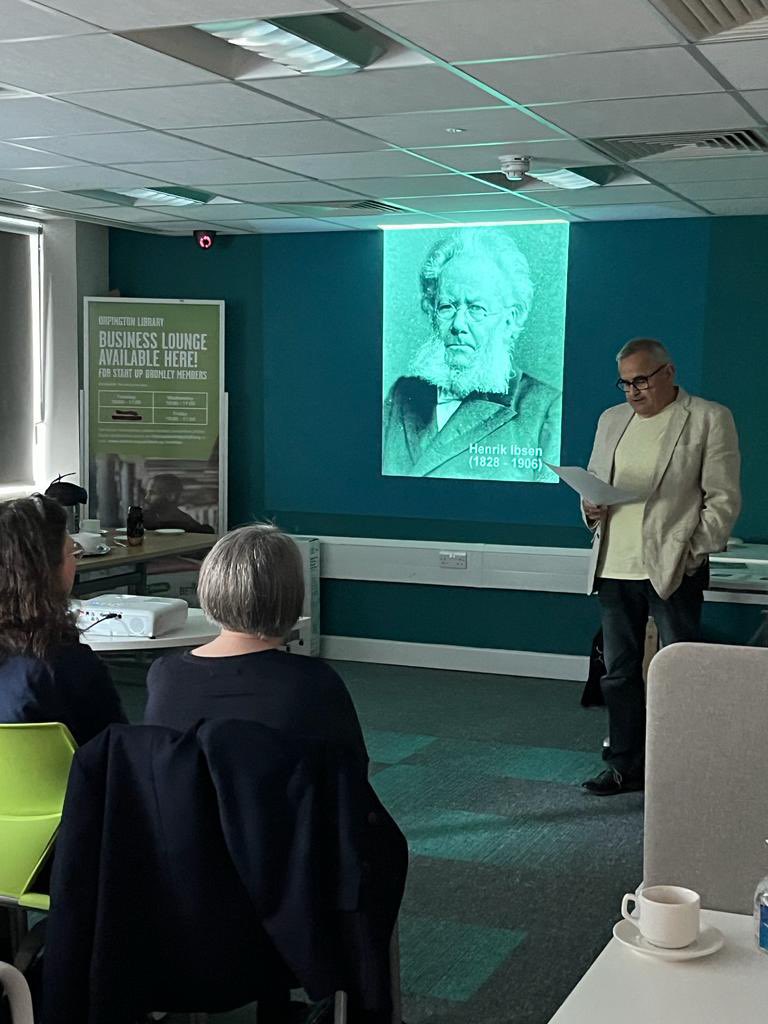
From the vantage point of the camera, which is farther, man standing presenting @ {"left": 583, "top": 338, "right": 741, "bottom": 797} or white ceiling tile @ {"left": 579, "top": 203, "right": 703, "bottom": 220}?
white ceiling tile @ {"left": 579, "top": 203, "right": 703, "bottom": 220}

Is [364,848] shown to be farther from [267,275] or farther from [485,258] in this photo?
[267,275]

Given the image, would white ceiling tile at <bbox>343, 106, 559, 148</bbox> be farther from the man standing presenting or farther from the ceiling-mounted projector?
the man standing presenting

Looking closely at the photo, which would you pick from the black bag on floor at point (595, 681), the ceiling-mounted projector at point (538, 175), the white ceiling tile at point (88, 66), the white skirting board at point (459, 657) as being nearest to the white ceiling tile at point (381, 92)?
the white ceiling tile at point (88, 66)

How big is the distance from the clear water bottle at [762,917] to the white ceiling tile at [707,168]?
387 cm

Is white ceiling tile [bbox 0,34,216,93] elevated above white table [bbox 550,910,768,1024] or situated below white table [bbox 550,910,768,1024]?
above

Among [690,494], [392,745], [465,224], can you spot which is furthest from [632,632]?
[465,224]

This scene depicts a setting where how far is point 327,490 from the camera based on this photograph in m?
7.73

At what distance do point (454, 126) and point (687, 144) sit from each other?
1.04 meters

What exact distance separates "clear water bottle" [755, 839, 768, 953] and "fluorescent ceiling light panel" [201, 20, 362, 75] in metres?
2.70

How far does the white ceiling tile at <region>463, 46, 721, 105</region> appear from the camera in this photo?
3582mm

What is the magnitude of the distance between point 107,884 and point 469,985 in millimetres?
1607

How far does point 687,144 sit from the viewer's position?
4949 millimetres

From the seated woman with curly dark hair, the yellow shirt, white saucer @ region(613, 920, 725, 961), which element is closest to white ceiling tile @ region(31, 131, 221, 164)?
the yellow shirt

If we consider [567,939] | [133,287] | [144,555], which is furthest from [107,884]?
[133,287]
